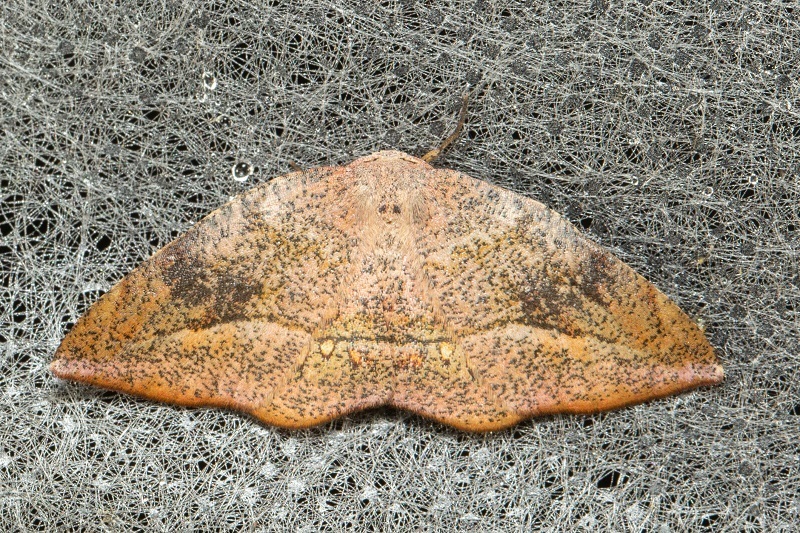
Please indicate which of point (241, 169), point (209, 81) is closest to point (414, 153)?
point (241, 169)

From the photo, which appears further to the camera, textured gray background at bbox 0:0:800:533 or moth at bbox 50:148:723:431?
textured gray background at bbox 0:0:800:533

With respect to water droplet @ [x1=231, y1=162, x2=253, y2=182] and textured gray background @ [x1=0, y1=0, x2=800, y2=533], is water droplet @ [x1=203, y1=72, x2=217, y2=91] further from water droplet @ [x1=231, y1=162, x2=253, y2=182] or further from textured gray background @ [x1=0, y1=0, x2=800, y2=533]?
water droplet @ [x1=231, y1=162, x2=253, y2=182]

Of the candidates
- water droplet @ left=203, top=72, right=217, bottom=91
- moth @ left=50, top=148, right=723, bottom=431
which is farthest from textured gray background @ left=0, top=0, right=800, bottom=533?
moth @ left=50, top=148, right=723, bottom=431

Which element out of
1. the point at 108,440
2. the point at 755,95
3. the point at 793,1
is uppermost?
the point at 793,1

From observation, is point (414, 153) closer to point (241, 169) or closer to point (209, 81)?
point (241, 169)

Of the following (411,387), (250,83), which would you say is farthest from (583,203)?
(250,83)

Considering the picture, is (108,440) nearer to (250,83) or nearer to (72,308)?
(72,308)

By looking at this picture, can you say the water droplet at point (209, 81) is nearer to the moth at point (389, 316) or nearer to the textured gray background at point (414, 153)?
the textured gray background at point (414, 153)

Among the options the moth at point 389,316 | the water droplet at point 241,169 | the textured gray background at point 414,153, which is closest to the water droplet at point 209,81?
the textured gray background at point 414,153
